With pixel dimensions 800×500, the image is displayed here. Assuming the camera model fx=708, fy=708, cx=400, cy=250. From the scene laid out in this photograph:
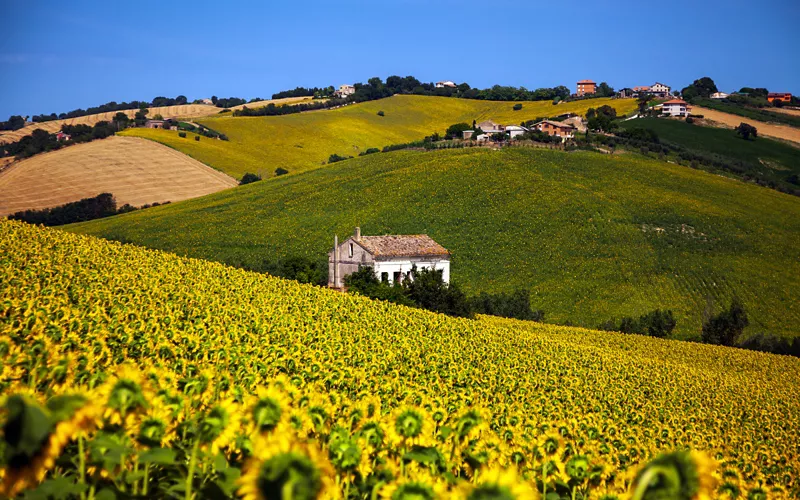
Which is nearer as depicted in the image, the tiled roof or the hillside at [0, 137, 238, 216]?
the tiled roof

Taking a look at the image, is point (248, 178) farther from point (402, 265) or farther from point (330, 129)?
point (402, 265)

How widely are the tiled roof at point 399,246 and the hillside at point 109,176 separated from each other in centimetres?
5053

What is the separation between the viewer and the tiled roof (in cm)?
5122

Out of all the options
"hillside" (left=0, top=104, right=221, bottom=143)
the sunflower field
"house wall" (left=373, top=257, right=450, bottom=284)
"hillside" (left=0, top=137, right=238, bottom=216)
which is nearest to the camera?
the sunflower field

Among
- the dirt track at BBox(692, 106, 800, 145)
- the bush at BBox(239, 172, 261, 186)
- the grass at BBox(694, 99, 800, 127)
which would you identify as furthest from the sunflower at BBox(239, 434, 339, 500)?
the grass at BBox(694, 99, 800, 127)

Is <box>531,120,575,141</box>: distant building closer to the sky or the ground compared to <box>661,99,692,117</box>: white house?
closer to the ground

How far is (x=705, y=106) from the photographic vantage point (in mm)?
151625

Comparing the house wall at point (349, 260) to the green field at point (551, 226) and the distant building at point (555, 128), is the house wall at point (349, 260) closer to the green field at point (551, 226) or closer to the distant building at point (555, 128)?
the green field at point (551, 226)

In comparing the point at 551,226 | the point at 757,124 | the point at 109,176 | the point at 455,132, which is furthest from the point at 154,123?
the point at 757,124

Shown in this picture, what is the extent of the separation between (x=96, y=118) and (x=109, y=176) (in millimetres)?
54269

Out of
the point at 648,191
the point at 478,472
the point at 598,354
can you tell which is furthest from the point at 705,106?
the point at 478,472

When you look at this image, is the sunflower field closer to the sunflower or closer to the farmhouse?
the sunflower

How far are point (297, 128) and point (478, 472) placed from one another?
14976 cm

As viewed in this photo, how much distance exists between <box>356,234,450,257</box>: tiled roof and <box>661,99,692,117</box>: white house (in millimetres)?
106476
